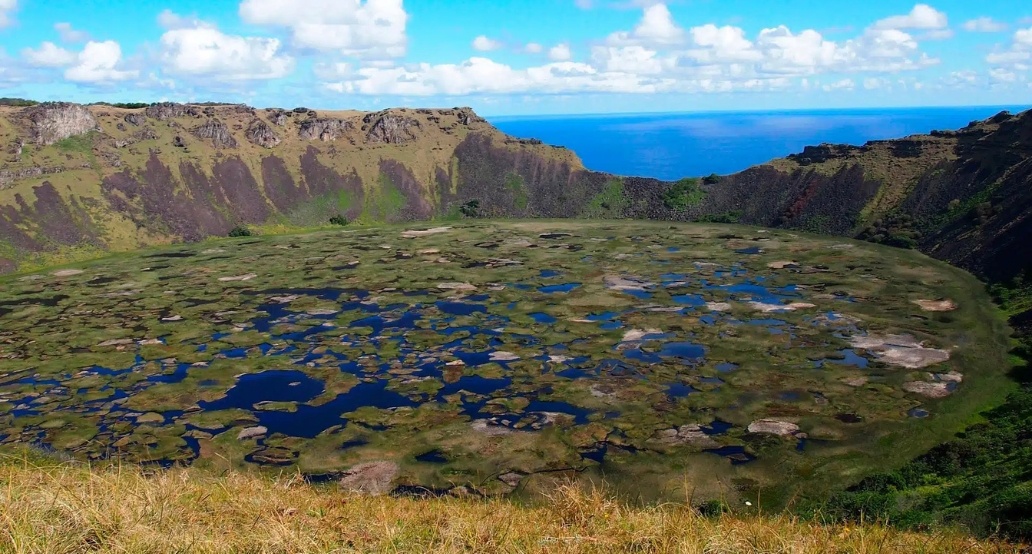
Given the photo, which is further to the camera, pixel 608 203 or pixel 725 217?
pixel 608 203

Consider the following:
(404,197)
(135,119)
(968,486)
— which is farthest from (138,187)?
(968,486)

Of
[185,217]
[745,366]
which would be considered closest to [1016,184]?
[745,366]

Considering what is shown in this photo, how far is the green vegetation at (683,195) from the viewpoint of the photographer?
17950 centimetres

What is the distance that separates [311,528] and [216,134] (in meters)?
209

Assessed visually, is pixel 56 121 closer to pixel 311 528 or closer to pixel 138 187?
pixel 138 187

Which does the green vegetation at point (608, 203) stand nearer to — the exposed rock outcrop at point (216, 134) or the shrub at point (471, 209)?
the shrub at point (471, 209)

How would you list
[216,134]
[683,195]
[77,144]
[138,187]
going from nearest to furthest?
[138,187] → [77,144] → [683,195] → [216,134]

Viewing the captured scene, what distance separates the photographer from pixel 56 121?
17250cm

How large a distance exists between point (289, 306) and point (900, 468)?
270ft

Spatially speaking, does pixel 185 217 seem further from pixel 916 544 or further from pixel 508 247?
pixel 916 544

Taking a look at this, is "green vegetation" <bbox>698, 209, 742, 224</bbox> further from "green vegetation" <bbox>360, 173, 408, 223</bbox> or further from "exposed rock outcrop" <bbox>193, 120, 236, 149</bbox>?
"exposed rock outcrop" <bbox>193, 120, 236, 149</bbox>

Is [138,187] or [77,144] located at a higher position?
[77,144]

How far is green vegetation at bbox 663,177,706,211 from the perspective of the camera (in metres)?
180

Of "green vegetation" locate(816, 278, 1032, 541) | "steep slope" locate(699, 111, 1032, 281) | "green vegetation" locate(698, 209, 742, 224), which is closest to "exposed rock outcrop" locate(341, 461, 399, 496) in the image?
"green vegetation" locate(816, 278, 1032, 541)
